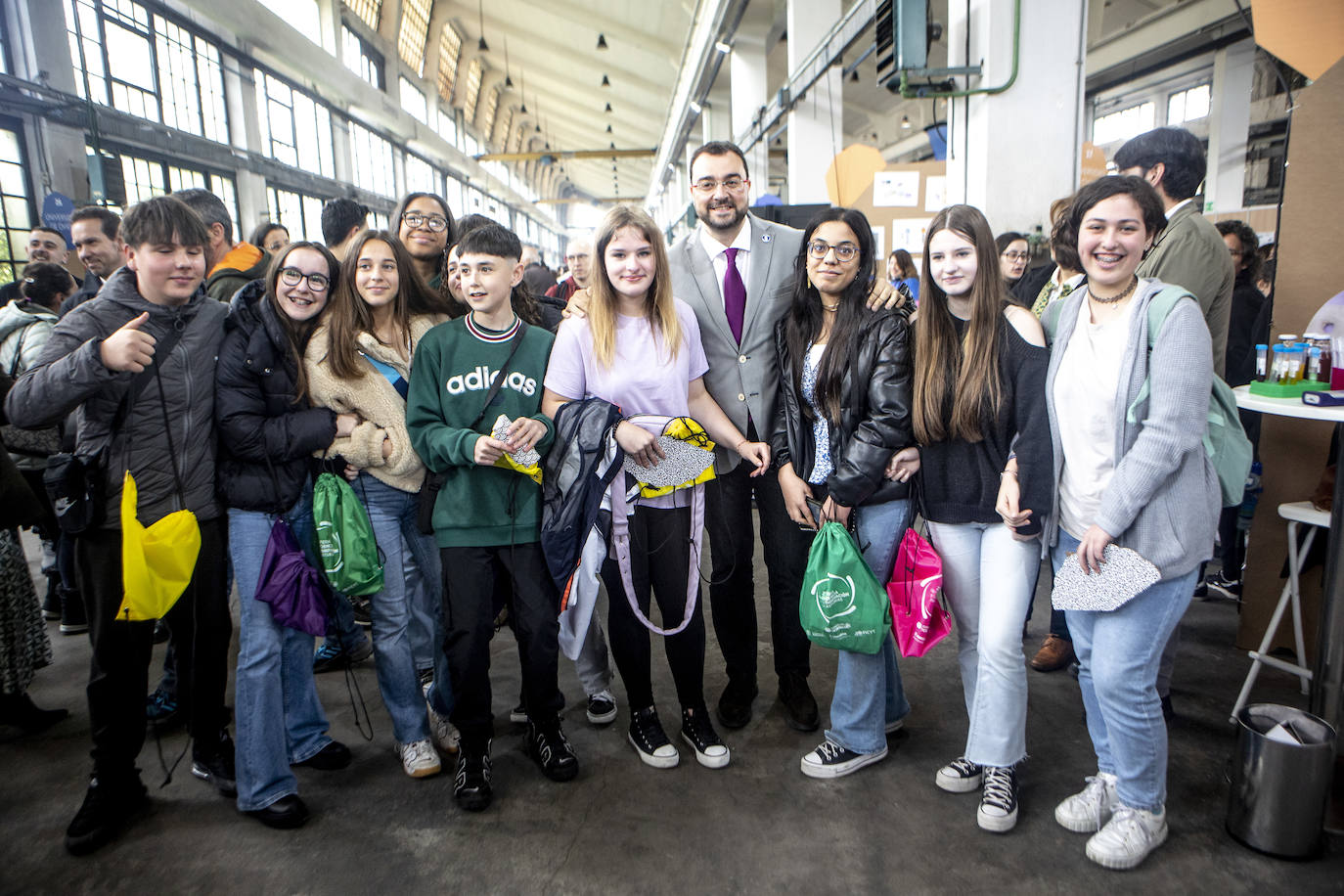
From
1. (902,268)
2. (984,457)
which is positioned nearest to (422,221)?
(984,457)

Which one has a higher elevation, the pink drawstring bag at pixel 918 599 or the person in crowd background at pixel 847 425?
the person in crowd background at pixel 847 425

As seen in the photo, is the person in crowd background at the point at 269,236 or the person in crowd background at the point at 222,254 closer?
the person in crowd background at the point at 222,254

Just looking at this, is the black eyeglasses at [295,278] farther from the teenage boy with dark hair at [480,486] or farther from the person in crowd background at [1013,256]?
the person in crowd background at [1013,256]

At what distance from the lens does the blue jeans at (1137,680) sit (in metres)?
1.76

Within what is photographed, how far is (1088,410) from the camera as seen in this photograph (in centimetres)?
181

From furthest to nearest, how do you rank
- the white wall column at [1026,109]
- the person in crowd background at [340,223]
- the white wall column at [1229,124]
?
the white wall column at [1229,124] → the white wall column at [1026,109] → the person in crowd background at [340,223]

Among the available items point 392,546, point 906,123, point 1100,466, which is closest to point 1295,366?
point 1100,466

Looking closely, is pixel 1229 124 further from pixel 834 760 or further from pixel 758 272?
pixel 834 760

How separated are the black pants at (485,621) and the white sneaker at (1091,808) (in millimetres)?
1433

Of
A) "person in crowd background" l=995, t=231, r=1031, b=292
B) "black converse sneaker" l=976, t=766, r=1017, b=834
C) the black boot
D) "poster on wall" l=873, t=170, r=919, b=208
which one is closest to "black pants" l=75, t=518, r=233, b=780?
the black boot

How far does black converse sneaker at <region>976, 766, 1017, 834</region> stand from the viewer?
197cm

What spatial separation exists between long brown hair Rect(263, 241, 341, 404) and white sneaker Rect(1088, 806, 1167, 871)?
2.35m

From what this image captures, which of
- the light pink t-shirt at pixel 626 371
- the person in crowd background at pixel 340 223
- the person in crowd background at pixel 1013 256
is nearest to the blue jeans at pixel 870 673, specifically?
the light pink t-shirt at pixel 626 371

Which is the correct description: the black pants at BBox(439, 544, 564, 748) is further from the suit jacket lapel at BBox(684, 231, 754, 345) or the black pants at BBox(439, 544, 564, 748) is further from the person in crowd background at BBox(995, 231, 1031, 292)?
the person in crowd background at BBox(995, 231, 1031, 292)
